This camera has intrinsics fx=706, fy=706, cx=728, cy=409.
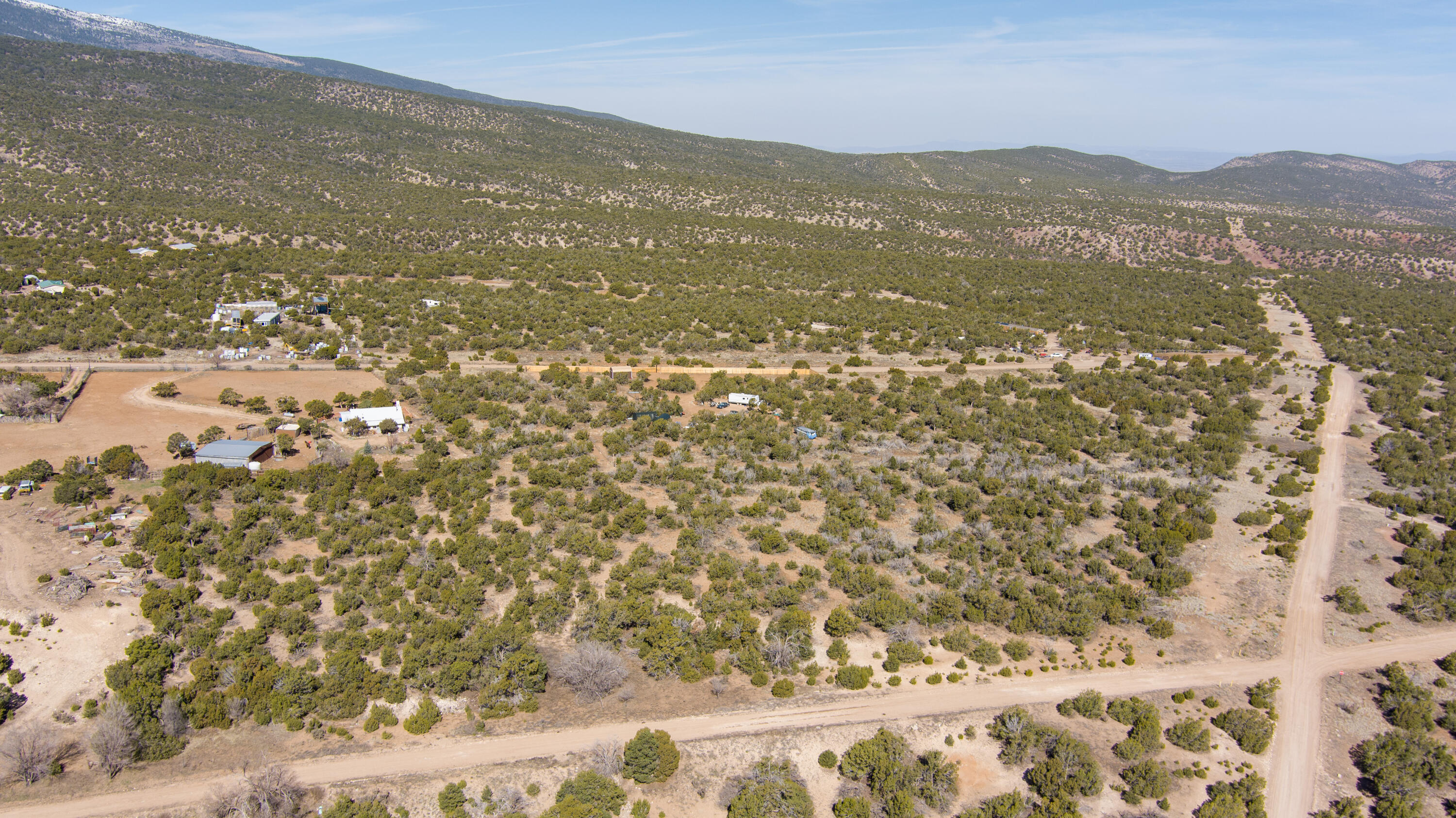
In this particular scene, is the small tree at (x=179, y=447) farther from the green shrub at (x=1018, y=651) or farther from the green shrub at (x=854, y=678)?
the green shrub at (x=1018, y=651)

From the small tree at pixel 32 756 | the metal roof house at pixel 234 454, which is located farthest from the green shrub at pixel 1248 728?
the metal roof house at pixel 234 454

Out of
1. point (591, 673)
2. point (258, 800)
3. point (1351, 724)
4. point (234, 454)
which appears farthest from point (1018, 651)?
point (234, 454)

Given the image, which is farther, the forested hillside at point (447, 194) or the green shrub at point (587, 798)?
the forested hillside at point (447, 194)

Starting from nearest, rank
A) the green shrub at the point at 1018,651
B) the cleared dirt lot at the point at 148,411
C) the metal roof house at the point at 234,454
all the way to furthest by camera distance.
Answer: the green shrub at the point at 1018,651, the metal roof house at the point at 234,454, the cleared dirt lot at the point at 148,411

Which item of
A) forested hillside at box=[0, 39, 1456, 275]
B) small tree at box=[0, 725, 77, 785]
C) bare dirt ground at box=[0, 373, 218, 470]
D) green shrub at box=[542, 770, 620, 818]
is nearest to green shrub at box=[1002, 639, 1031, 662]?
green shrub at box=[542, 770, 620, 818]

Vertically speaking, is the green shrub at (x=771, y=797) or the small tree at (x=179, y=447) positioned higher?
the small tree at (x=179, y=447)

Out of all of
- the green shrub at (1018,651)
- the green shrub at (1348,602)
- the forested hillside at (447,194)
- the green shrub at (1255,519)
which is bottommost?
the green shrub at (1018,651)
